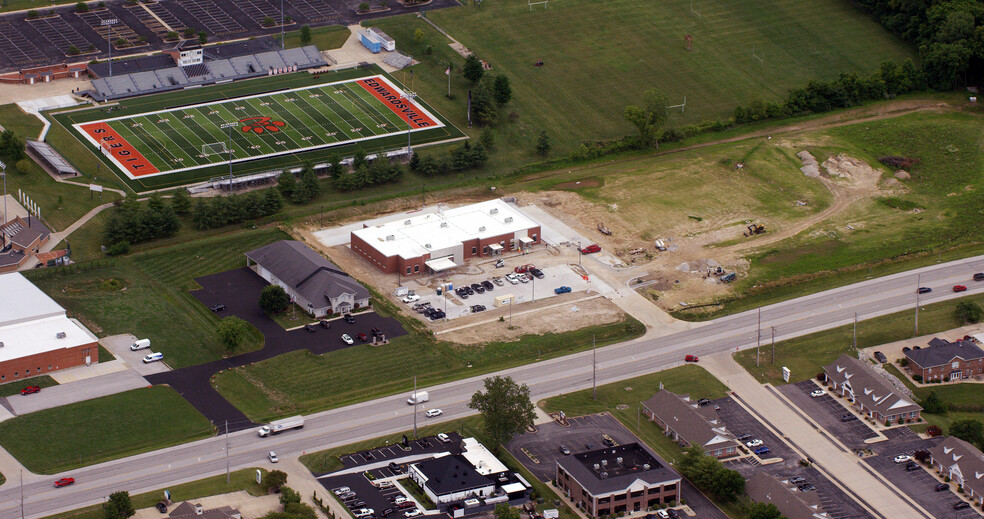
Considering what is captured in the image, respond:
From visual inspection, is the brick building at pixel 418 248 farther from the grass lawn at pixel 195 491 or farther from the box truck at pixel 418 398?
the grass lawn at pixel 195 491

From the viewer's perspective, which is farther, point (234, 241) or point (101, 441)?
point (234, 241)

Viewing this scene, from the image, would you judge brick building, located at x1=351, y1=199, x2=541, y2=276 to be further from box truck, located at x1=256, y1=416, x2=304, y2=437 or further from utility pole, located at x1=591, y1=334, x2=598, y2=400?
box truck, located at x1=256, y1=416, x2=304, y2=437

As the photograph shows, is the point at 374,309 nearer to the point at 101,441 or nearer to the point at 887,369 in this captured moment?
the point at 101,441

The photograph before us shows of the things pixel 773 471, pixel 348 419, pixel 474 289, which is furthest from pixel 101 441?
pixel 773 471

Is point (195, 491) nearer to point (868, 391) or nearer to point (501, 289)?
point (501, 289)

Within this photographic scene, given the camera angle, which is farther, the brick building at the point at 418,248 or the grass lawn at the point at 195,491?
the brick building at the point at 418,248

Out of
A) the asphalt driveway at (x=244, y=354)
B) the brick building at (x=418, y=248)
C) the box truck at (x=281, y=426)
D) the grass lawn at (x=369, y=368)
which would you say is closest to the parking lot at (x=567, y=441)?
the grass lawn at (x=369, y=368)

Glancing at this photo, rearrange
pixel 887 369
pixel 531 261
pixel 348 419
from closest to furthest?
pixel 348 419 → pixel 887 369 → pixel 531 261
